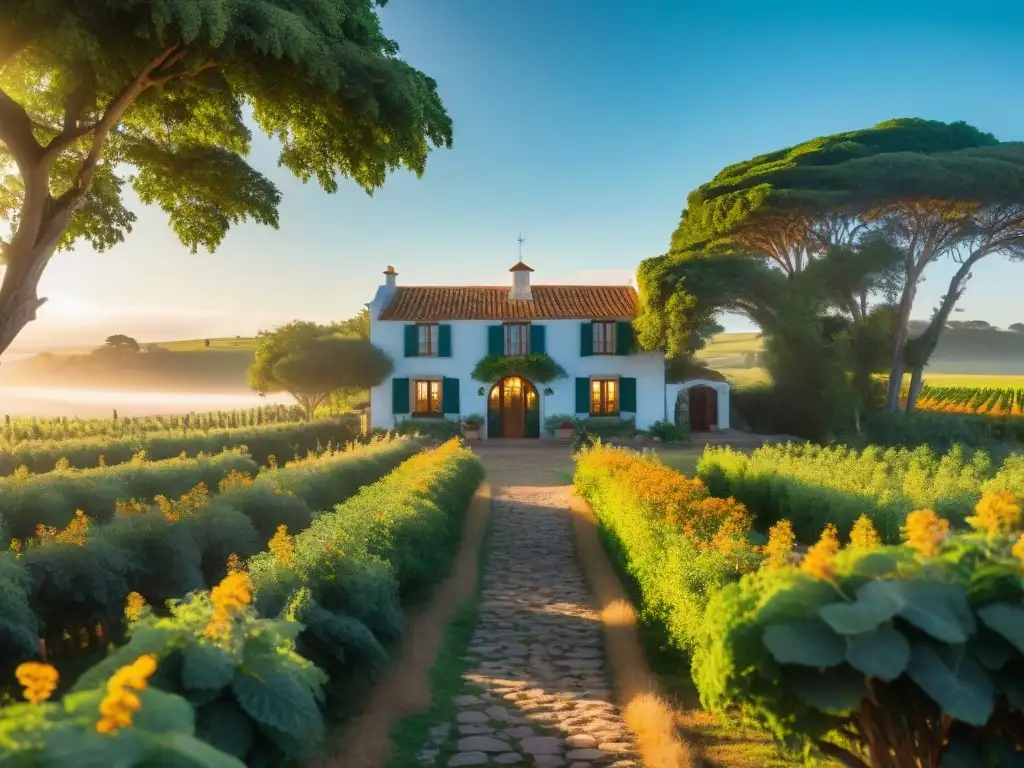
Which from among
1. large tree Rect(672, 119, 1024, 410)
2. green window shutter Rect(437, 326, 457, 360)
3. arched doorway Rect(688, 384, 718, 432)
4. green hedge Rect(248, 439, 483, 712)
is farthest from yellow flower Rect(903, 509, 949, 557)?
arched doorway Rect(688, 384, 718, 432)

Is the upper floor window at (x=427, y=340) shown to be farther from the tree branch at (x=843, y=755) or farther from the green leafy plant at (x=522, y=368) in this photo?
the tree branch at (x=843, y=755)

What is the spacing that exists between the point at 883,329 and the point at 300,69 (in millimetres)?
23950

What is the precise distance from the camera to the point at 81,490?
400 inches

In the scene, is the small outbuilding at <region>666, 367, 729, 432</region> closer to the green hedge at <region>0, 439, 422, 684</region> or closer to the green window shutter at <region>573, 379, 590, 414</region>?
→ the green window shutter at <region>573, 379, 590, 414</region>

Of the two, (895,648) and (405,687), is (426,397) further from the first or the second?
(895,648)

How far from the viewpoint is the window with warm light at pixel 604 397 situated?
99.2 feet

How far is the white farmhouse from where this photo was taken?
98.8ft

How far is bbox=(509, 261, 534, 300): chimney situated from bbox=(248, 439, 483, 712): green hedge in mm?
22364

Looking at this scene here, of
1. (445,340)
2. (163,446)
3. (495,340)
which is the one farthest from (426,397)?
(163,446)

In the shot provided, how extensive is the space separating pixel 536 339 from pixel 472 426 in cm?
416

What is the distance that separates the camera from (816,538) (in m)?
11.1

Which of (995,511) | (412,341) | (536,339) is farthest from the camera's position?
(412,341)

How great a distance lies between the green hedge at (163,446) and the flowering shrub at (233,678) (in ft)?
33.6

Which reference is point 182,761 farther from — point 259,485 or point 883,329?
point 883,329
